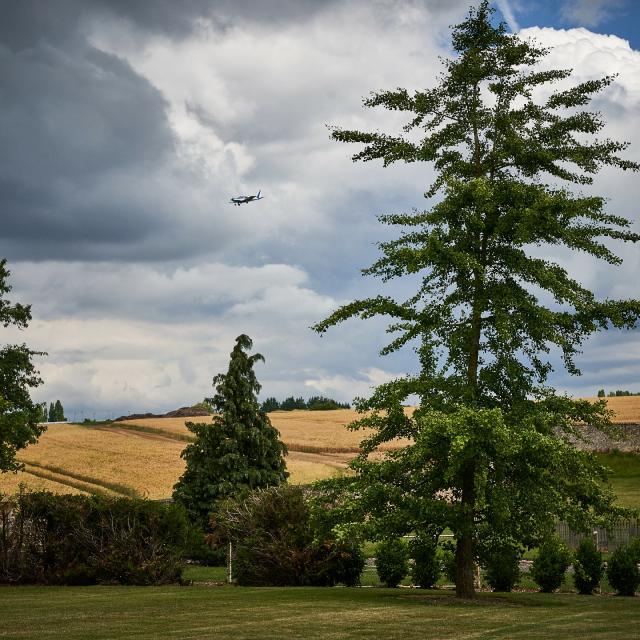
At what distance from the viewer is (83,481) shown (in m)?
63.4

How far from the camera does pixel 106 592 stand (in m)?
25.6

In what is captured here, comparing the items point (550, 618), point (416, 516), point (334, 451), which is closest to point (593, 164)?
point (416, 516)

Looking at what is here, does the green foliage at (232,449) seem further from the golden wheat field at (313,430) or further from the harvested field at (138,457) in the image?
the golden wheat field at (313,430)

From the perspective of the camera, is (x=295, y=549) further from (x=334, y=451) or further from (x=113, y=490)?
(x=334, y=451)

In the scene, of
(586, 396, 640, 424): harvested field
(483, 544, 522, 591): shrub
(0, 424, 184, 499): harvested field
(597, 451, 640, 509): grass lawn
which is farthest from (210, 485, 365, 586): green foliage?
(586, 396, 640, 424): harvested field

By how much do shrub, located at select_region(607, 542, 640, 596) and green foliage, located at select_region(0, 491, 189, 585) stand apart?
12.9 m

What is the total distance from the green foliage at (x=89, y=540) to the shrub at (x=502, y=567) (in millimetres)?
9501

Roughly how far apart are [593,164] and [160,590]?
54.0 ft

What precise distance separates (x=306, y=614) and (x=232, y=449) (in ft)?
91.4

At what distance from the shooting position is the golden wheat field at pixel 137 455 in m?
60.6

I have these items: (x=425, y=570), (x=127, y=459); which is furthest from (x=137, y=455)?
(x=425, y=570)

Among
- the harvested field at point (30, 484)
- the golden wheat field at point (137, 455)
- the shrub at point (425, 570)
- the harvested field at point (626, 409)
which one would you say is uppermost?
the harvested field at point (626, 409)

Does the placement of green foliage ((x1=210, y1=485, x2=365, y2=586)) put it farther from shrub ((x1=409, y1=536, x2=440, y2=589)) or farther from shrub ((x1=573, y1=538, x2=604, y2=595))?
shrub ((x1=573, y1=538, x2=604, y2=595))

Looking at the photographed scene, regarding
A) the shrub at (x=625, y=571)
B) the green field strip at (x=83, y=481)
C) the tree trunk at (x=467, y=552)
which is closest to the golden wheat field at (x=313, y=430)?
the green field strip at (x=83, y=481)
